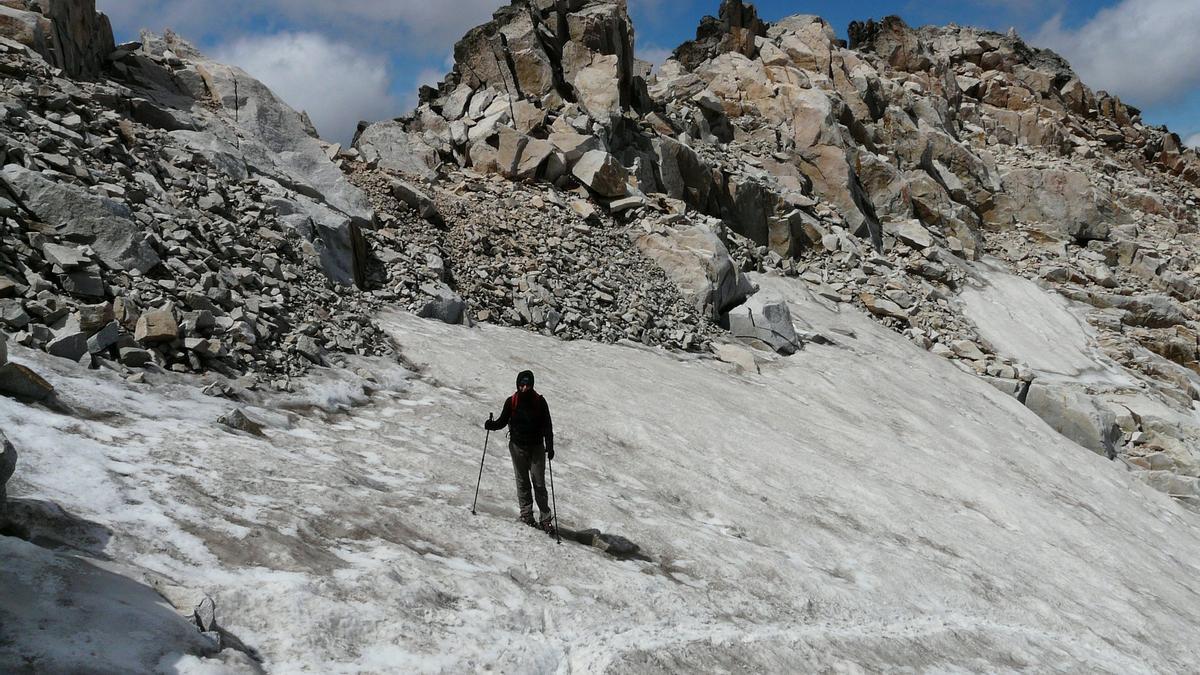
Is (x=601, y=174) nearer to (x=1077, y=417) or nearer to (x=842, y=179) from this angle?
(x=842, y=179)

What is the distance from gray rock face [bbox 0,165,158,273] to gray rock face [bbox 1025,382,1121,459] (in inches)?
1127

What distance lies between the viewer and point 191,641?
529cm

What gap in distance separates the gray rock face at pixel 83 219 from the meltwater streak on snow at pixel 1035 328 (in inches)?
1314

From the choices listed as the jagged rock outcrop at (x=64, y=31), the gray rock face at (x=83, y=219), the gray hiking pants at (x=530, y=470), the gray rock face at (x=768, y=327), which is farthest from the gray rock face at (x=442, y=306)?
the jagged rock outcrop at (x=64, y=31)

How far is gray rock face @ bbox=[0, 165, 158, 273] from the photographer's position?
12.3 meters

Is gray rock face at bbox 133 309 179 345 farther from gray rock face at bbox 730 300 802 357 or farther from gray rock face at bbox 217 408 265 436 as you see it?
gray rock face at bbox 730 300 802 357

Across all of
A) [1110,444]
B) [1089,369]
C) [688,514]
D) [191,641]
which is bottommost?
[191,641]


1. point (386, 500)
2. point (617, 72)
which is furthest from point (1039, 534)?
point (617, 72)

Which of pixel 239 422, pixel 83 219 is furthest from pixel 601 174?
pixel 239 422

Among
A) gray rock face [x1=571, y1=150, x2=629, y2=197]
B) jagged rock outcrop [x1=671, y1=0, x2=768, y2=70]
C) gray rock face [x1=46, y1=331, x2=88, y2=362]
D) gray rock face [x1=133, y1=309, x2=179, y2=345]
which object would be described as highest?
jagged rock outcrop [x1=671, y1=0, x2=768, y2=70]

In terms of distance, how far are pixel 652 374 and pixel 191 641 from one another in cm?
1504

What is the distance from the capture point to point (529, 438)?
9.31 m

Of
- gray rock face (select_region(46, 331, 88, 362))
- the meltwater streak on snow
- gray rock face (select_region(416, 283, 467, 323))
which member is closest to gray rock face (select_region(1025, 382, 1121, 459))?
the meltwater streak on snow

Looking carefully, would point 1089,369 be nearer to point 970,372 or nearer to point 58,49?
point 970,372
